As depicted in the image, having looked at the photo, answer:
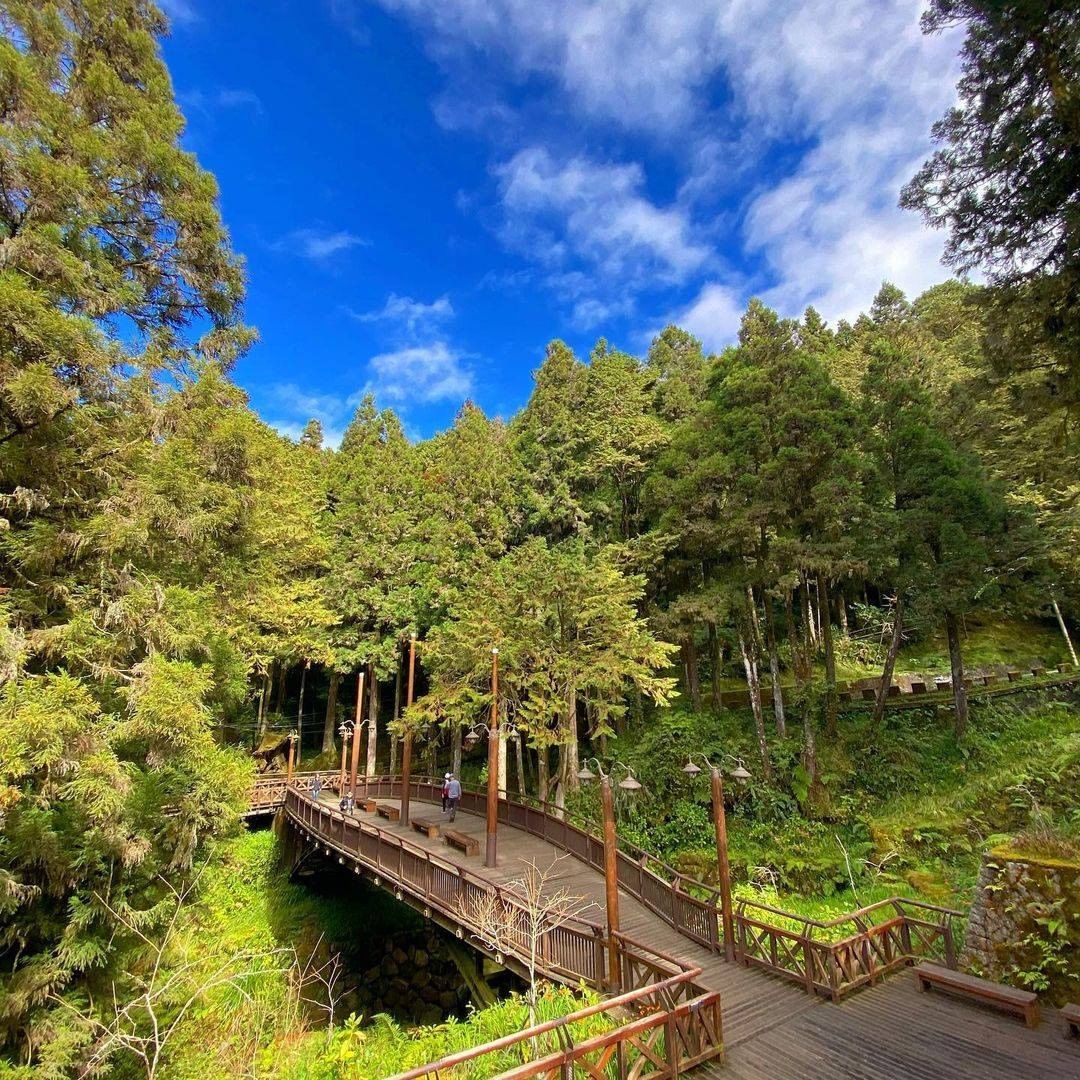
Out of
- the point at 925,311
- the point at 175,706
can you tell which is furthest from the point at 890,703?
the point at 925,311

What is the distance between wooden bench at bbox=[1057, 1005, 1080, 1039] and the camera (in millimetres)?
5786

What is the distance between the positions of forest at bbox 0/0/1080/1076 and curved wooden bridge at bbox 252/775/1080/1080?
3752 millimetres

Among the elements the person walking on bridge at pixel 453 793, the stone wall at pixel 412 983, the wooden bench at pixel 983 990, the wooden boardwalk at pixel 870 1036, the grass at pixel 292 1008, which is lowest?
the stone wall at pixel 412 983

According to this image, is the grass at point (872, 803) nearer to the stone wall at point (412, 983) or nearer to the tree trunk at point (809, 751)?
the tree trunk at point (809, 751)

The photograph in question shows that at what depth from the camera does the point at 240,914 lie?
16297mm

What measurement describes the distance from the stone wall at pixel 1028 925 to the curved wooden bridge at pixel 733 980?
1.50ft

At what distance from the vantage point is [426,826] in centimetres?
1455

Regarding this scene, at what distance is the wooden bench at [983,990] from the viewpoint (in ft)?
20.5

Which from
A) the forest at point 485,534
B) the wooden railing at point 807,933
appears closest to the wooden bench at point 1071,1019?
the wooden railing at point 807,933

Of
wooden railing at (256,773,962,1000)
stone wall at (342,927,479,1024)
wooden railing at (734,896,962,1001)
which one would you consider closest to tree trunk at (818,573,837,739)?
wooden railing at (256,773,962,1000)

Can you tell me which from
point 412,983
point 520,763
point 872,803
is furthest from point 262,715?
point 872,803

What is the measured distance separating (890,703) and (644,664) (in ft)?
28.7

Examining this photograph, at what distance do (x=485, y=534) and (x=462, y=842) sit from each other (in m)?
11.5

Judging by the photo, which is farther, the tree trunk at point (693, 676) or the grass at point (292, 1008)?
the tree trunk at point (693, 676)
